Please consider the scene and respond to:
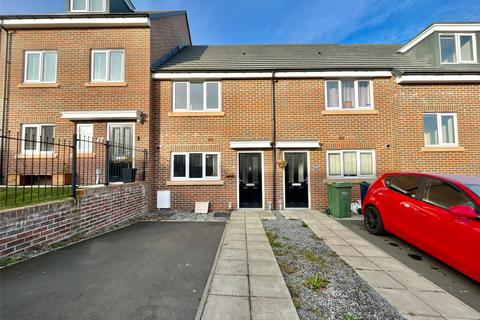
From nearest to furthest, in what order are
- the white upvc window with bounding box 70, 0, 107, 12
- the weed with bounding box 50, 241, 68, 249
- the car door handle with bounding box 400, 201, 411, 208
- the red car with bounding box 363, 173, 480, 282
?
the red car with bounding box 363, 173, 480, 282 → the weed with bounding box 50, 241, 68, 249 → the car door handle with bounding box 400, 201, 411, 208 → the white upvc window with bounding box 70, 0, 107, 12

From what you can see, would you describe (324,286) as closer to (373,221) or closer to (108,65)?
(373,221)

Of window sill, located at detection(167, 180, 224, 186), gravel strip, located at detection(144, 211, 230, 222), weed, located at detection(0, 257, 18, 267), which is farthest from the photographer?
window sill, located at detection(167, 180, 224, 186)

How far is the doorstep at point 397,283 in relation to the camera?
2695 mm

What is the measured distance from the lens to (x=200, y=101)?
8930 millimetres

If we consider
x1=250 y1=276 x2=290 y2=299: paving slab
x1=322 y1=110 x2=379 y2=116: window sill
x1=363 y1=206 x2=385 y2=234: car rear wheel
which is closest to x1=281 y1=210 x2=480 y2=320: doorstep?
x1=363 y1=206 x2=385 y2=234: car rear wheel

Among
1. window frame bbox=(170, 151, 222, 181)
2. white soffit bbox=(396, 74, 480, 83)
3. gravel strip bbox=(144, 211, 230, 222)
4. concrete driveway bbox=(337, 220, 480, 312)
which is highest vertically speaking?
white soffit bbox=(396, 74, 480, 83)

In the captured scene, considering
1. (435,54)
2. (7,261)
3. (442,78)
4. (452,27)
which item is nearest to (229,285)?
(7,261)

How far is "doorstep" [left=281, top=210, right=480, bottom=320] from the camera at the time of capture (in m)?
2.70

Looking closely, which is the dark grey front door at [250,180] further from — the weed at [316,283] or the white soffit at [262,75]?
the weed at [316,283]

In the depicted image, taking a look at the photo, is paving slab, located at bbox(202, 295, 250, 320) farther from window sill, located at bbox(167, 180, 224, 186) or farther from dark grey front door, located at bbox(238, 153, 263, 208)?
dark grey front door, located at bbox(238, 153, 263, 208)

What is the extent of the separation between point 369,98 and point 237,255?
27.7ft

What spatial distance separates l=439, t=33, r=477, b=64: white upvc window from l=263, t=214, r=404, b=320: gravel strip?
1037 cm

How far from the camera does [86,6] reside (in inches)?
383

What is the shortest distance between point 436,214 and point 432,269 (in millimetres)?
992
